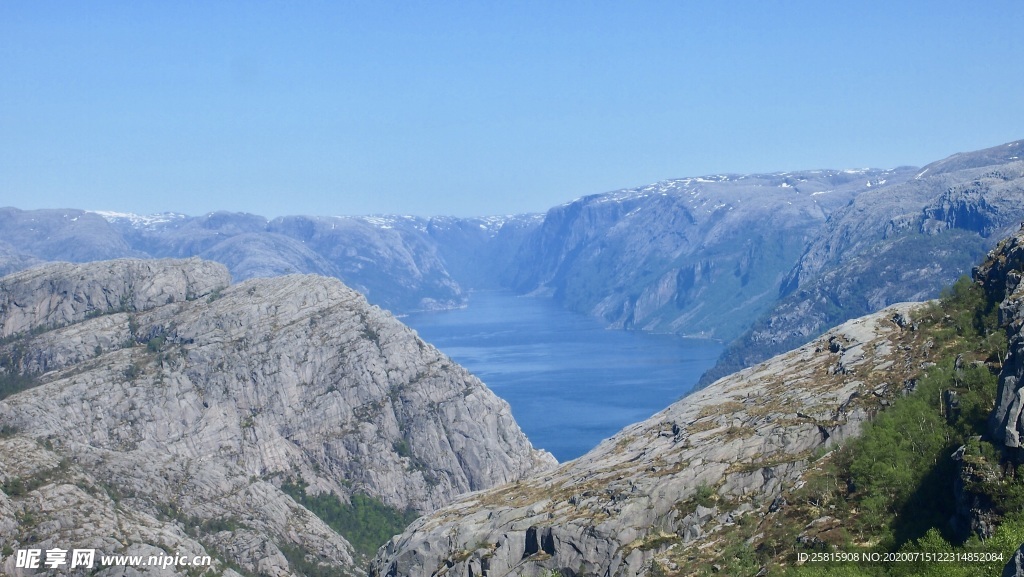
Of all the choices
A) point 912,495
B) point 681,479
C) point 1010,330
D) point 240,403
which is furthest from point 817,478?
point 240,403

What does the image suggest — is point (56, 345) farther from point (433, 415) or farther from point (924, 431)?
point (924, 431)

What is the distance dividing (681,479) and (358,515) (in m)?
84.0

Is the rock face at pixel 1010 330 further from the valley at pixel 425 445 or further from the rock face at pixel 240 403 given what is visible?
the rock face at pixel 240 403

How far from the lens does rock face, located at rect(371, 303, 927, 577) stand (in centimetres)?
4928

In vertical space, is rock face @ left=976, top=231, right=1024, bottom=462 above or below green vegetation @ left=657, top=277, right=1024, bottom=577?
above

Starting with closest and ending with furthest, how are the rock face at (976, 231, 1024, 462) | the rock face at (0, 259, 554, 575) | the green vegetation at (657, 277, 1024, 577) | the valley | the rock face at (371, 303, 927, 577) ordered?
the green vegetation at (657, 277, 1024, 577), the rock face at (976, 231, 1024, 462), the valley, the rock face at (371, 303, 927, 577), the rock face at (0, 259, 554, 575)

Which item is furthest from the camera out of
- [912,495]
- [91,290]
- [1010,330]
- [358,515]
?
[91,290]

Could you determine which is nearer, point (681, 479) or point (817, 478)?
point (817, 478)

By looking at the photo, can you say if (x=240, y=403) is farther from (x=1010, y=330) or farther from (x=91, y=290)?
(x=1010, y=330)

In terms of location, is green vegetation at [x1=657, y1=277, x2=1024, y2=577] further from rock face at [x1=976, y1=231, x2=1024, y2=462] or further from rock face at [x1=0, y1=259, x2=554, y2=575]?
rock face at [x1=0, y1=259, x2=554, y2=575]

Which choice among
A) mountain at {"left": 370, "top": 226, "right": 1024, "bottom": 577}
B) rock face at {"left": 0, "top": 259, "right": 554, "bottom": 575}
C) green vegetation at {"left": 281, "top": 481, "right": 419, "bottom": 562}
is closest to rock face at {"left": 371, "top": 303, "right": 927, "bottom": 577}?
mountain at {"left": 370, "top": 226, "right": 1024, "bottom": 577}

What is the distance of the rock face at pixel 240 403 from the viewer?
110 m

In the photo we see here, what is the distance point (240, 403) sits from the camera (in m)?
136

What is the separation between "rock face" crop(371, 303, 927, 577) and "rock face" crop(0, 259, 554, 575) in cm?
5036
